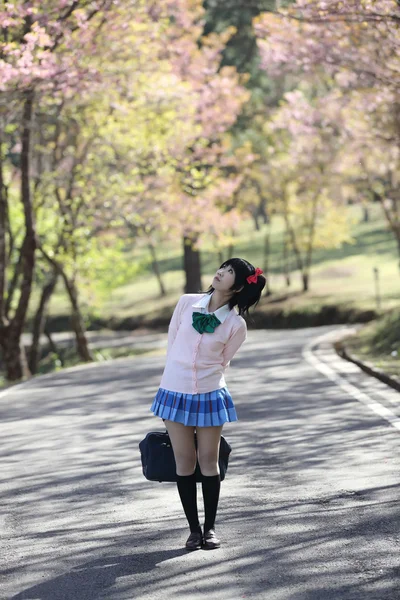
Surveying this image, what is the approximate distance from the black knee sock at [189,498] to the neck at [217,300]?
101cm

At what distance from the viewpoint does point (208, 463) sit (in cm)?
634

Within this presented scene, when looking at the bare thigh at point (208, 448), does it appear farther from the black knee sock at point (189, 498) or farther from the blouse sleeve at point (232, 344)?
the blouse sleeve at point (232, 344)

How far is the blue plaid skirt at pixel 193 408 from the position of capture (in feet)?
20.3

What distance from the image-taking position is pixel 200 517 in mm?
7004

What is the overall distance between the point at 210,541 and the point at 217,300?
141 centimetres

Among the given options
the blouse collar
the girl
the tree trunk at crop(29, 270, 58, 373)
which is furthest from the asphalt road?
the tree trunk at crop(29, 270, 58, 373)

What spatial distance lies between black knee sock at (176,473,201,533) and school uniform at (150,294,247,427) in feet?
1.31

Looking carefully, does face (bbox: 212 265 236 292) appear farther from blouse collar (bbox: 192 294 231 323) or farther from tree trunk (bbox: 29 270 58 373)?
tree trunk (bbox: 29 270 58 373)

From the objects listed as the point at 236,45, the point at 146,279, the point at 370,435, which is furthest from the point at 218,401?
the point at 146,279

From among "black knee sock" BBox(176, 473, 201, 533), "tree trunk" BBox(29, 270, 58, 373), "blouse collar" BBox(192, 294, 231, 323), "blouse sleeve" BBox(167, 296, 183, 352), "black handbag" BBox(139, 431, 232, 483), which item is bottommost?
"tree trunk" BBox(29, 270, 58, 373)

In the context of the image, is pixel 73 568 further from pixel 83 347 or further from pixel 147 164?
pixel 83 347

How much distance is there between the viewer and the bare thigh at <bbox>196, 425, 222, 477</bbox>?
20.6 feet

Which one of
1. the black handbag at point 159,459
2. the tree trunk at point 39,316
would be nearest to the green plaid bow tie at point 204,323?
the black handbag at point 159,459

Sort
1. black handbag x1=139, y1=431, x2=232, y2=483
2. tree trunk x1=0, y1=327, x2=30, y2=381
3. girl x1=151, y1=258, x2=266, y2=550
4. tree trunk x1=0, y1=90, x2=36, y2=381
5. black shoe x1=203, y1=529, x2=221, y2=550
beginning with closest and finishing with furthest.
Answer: black shoe x1=203, y1=529, x2=221, y2=550 → girl x1=151, y1=258, x2=266, y2=550 → black handbag x1=139, y1=431, x2=232, y2=483 → tree trunk x1=0, y1=90, x2=36, y2=381 → tree trunk x1=0, y1=327, x2=30, y2=381
